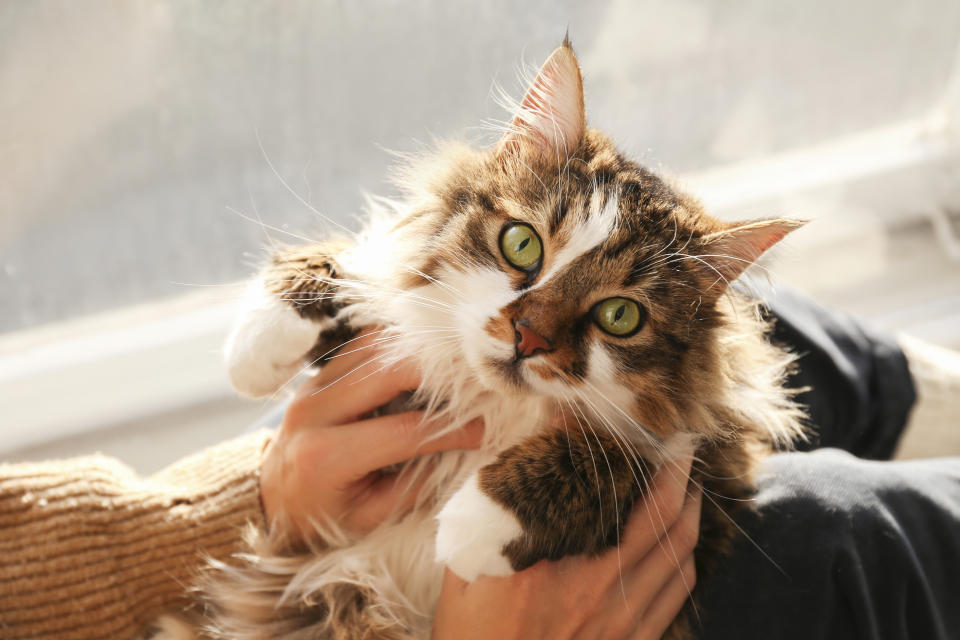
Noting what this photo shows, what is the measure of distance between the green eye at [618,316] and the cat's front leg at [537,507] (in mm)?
150

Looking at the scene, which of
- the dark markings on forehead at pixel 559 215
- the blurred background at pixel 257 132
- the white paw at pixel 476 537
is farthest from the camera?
the blurred background at pixel 257 132

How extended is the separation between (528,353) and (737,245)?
332 mm

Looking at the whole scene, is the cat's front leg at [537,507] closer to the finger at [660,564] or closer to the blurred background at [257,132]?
the finger at [660,564]

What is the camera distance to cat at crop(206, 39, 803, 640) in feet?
3.16

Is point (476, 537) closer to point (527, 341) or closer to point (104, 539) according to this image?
point (527, 341)

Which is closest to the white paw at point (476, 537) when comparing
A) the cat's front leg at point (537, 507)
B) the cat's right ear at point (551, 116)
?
the cat's front leg at point (537, 507)

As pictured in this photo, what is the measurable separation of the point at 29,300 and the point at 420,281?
3.66 feet

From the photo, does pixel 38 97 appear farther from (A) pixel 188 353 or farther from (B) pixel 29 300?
(A) pixel 188 353

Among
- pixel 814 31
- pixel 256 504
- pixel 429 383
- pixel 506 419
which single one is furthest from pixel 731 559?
pixel 814 31

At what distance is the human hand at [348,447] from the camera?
1096 mm

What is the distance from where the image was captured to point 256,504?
1.17 m

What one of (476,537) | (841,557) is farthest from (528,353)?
(841,557)

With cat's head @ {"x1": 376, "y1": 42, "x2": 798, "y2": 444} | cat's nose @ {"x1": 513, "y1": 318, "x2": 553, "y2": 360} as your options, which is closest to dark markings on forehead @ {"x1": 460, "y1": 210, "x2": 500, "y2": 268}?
cat's head @ {"x1": 376, "y1": 42, "x2": 798, "y2": 444}

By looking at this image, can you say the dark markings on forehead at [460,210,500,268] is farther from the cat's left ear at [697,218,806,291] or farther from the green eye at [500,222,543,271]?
the cat's left ear at [697,218,806,291]
